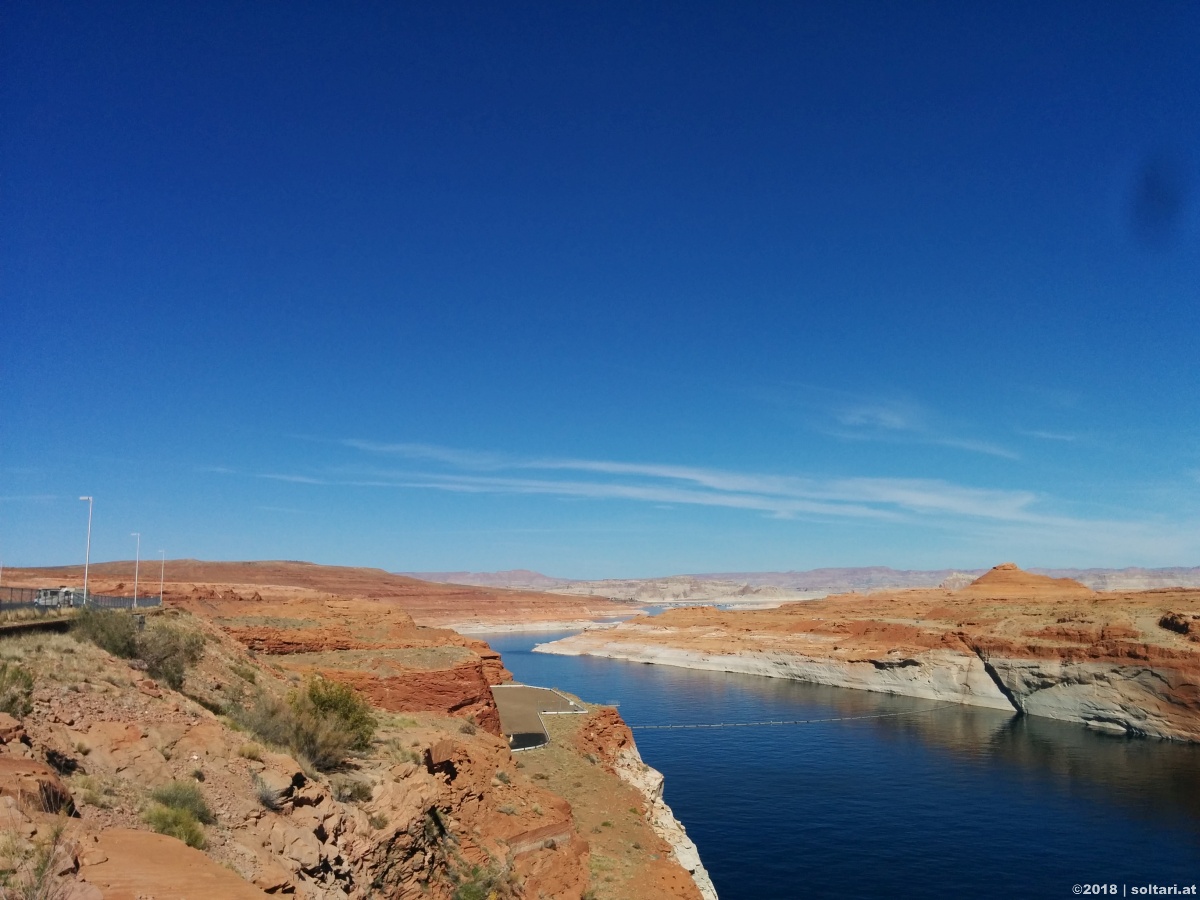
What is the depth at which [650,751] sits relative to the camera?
46906mm

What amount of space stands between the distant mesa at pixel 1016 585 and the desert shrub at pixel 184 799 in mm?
113986

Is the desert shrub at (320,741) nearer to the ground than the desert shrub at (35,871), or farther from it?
nearer to the ground

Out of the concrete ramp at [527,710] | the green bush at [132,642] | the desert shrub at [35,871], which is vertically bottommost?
the concrete ramp at [527,710]

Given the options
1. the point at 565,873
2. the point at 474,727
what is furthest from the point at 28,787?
the point at 474,727

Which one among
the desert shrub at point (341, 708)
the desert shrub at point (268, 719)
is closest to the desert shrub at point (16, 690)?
the desert shrub at point (268, 719)

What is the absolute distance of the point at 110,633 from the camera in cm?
1387

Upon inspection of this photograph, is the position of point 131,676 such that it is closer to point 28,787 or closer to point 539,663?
point 28,787

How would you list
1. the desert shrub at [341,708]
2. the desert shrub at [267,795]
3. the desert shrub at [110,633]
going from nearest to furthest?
1. the desert shrub at [267,795]
2. the desert shrub at [110,633]
3. the desert shrub at [341,708]

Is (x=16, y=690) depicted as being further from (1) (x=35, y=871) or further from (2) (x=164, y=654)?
(2) (x=164, y=654)

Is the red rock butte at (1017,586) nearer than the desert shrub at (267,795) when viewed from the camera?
No

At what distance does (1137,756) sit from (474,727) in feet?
153

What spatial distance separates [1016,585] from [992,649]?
5467 cm

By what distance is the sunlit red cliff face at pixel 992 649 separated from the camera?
2063 inches

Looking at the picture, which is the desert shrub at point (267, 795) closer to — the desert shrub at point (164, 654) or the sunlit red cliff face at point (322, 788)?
the sunlit red cliff face at point (322, 788)
